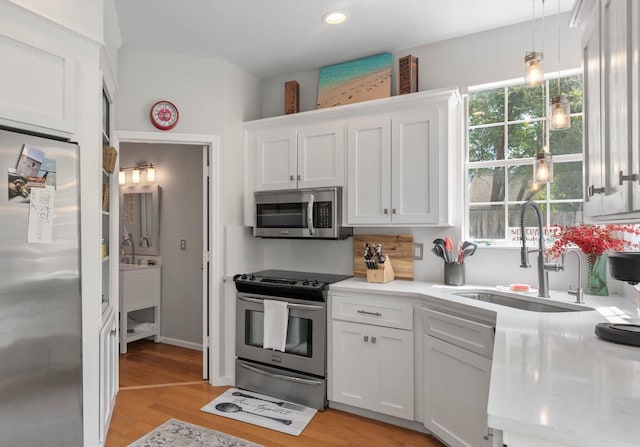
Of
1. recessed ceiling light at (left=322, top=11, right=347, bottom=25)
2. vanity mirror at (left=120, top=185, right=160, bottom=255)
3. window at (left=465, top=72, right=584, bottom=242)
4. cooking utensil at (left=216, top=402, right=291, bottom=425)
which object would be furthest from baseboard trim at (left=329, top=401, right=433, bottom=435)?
vanity mirror at (left=120, top=185, right=160, bottom=255)

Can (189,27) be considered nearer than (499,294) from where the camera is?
No

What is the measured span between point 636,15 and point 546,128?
186 centimetres

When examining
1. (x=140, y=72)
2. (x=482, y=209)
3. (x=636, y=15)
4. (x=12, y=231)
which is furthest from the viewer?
(x=140, y=72)

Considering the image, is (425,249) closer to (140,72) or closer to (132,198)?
(140,72)

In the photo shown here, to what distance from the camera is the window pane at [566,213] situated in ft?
8.74

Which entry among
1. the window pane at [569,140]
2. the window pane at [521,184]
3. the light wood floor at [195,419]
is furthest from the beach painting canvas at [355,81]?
the light wood floor at [195,419]

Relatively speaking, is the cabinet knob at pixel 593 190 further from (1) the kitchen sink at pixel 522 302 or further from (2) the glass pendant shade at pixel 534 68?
(1) the kitchen sink at pixel 522 302

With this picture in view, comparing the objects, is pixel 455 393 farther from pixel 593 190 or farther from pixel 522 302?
pixel 593 190

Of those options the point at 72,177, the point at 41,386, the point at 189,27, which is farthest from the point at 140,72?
the point at 41,386

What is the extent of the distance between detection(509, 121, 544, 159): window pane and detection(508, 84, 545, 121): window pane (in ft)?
0.22

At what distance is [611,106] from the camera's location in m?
1.32

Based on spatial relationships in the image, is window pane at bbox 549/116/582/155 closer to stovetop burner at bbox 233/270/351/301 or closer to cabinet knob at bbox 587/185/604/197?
cabinet knob at bbox 587/185/604/197

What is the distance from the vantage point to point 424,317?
253 centimetres

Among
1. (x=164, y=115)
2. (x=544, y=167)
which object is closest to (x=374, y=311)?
(x=544, y=167)
